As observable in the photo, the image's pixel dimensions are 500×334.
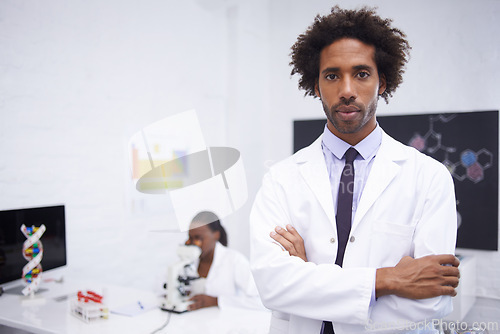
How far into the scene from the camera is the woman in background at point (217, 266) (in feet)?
7.95

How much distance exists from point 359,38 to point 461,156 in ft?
5.13

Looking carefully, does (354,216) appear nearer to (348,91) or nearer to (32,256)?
(348,91)

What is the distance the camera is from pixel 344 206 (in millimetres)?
1259

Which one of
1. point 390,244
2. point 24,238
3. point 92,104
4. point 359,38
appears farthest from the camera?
point 92,104

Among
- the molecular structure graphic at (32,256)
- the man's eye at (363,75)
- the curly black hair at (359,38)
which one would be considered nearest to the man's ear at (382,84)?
the curly black hair at (359,38)

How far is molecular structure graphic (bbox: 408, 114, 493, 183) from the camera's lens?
237cm

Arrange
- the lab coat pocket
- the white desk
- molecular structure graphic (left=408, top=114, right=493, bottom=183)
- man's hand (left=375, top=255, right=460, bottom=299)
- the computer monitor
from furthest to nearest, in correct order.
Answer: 1. molecular structure graphic (left=408, top=114, right=493, bottom=183)
2. the computer monitor
3. the white desk
4. the lab coat pocket
5. man's hand (left=375, top=255, right=460, bottom=299)

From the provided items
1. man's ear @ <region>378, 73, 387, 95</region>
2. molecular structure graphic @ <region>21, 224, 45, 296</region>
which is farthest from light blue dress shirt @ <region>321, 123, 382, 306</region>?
molecular structure graphic @ <region>21, 224, 45, 296</region>

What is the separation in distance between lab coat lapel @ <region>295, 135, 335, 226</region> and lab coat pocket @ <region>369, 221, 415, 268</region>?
0.14 metres

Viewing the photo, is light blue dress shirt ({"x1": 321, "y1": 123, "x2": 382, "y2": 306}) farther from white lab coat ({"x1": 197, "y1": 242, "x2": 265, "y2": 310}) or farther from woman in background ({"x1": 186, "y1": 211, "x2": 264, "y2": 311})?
white lab coat ({"x1": 197, "y1": 242, "x2": 265, "y2": 310})

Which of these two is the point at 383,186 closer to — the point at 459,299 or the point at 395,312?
the point at 395,312

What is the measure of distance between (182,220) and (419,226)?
256 cm

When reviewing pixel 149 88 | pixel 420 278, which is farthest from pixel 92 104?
pixel 420 278

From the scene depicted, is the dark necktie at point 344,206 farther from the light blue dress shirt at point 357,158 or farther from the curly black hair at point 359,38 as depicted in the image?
the curly black hair at point 359,38
